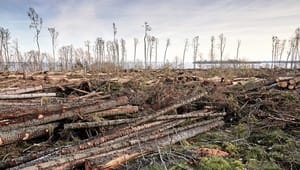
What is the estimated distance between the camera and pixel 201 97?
5848 mm

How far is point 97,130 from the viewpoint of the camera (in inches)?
158

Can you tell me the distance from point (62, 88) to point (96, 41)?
3472 cm

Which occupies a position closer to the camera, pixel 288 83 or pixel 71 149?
pixel 71 149

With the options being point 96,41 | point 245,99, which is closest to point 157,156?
point 245,99

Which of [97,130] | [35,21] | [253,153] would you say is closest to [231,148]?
[253,153]

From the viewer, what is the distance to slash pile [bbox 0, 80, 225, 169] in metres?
2.67

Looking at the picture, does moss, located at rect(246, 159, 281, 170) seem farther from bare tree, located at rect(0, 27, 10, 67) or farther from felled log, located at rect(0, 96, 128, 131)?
bare tree, located at rect(0, 27, 10, 67)

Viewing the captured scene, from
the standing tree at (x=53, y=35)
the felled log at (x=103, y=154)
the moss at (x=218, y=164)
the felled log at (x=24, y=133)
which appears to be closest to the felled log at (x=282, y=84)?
the felled log at (x=103, y=154)

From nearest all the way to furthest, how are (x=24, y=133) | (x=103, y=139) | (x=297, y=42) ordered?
(x=103, y=139), (x=24, y=133), (x=297, y=42)

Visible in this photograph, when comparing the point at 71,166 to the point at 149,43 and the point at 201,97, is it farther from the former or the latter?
the point at 149,43

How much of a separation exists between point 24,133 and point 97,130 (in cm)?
119

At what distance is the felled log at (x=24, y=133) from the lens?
3262 mm

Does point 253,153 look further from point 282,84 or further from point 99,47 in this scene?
point 99,47

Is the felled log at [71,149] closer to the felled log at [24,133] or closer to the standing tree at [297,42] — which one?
the felled log at [24,133]
